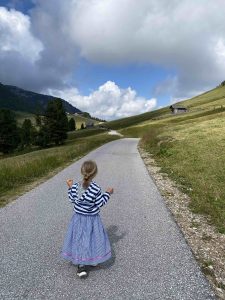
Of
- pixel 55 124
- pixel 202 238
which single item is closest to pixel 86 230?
pixel 202 238

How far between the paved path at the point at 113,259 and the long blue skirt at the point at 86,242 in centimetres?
29

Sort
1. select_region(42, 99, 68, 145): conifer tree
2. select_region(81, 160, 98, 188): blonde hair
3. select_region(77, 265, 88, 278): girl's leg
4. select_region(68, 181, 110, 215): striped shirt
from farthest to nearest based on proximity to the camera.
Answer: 1. select_region(42, 99, 68, 145): conifer tree
2. select_region(68, 181, 110, 215): striped shirt
3. select_region(81, 160, 98, 188): blonde hair
4. select_region(77, 265, 88, 278): girl's leg

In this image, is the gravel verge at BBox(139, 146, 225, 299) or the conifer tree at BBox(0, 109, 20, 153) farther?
the conifer tree at BBox(0, 109, 20, 153)

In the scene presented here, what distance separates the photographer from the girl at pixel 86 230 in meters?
6.27

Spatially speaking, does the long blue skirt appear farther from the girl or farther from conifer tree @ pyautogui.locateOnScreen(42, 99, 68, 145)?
conifer tree @ pyautogui.locateOnScreen(42, 99, 68, 145)

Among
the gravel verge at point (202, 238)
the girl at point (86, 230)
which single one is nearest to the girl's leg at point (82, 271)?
the girl at point (86, 230)

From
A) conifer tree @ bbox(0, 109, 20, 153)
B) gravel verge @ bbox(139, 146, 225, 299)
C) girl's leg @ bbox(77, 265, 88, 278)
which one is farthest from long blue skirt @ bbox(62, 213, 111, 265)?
A: conifer tree @ bbox(0, 109, 20, 153)

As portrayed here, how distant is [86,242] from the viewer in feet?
20.6

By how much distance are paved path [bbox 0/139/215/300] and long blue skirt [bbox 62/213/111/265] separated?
29cm

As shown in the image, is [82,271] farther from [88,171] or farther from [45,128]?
[45,128]

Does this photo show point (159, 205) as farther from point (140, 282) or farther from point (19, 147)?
point (19, 147)

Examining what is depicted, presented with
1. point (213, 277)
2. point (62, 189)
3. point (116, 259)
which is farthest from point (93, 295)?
point (62, 189)

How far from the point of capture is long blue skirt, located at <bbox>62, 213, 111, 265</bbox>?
6.27m

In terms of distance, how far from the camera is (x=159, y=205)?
1149 centimetres
